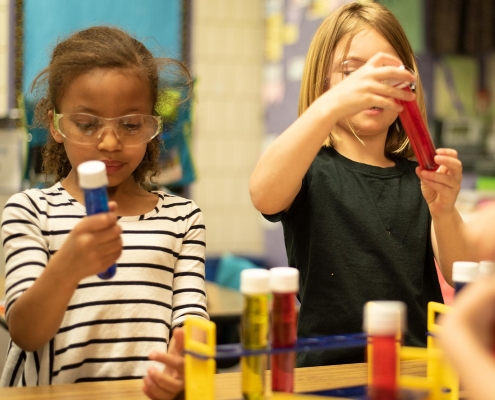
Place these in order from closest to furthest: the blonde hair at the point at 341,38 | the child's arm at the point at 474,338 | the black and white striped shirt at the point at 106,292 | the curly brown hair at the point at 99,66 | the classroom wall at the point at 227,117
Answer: the child's arm at the point at 474,338 → the black and white striped shirt at the point at 106,292 → the curly brown hair at the point at 99,66 → the blonde hair at the point at 341,38 → the classroom wall at the point at 227,117

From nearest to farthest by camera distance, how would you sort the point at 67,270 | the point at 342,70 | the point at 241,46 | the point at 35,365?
1. the point at 67,270
2. the point at 35,365
3. the point at 342,70
4. the point at 241,46

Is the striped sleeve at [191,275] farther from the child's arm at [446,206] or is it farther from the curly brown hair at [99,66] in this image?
the child's arm at [446,206]

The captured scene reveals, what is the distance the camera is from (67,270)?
911mm

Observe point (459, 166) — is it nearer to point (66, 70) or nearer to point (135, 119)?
point (135, 119)

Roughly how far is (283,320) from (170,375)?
161 mm

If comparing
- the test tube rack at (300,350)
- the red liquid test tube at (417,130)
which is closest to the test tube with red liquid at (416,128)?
the red liquid test tube at (417,130)

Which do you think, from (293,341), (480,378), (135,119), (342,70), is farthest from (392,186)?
(480,378)

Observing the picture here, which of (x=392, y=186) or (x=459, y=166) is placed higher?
(x=459, y=166)

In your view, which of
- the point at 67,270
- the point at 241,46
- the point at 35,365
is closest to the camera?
the point at 67,270

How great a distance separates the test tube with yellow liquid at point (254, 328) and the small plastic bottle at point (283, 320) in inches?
0.5

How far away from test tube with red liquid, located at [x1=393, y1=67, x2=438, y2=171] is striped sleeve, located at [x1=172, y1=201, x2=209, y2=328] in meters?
Answer: 0.42

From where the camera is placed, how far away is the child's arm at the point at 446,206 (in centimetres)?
115

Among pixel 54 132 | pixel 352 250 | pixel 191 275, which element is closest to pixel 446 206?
pixel 352 250

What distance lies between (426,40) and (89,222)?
3.40 metres
